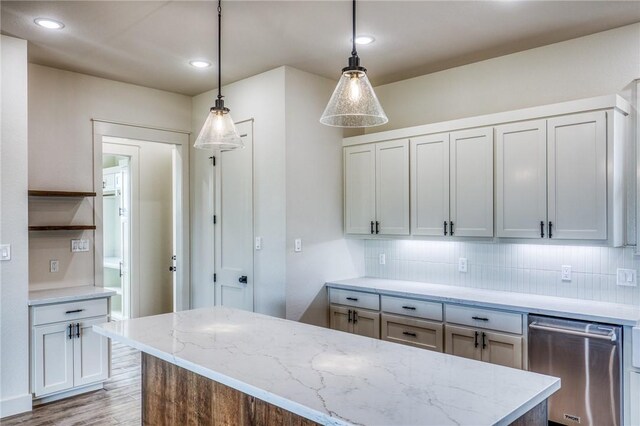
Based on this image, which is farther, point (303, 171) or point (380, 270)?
point (380, 270)

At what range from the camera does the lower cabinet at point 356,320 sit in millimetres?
3966

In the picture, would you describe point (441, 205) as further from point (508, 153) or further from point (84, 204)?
point (84, 204)

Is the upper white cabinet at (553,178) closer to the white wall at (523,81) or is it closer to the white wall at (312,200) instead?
the white wall at (523,81)

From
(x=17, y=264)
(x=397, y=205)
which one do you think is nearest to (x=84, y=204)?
(x=17, y=264)

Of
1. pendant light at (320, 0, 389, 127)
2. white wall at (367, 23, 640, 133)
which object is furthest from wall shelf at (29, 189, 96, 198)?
pendant light at (320, 0, 389, 127)

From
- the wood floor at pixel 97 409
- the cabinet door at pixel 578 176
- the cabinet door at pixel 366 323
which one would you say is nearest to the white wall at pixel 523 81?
the cabinet door at pixel 578 176

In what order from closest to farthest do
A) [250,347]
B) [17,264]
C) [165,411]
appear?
[250,347] → [165,411] → [17,264]

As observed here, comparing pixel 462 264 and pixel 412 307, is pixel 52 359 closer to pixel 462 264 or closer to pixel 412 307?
pixel 412 307

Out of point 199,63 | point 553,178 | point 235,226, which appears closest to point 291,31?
point 199,63

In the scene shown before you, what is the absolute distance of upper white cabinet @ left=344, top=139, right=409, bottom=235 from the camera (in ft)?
13.4

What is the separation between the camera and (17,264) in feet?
11.4

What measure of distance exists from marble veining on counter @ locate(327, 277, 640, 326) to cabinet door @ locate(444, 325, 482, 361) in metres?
0.21

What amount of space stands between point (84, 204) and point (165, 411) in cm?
255

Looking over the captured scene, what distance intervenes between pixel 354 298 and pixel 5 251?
2.72 meters
